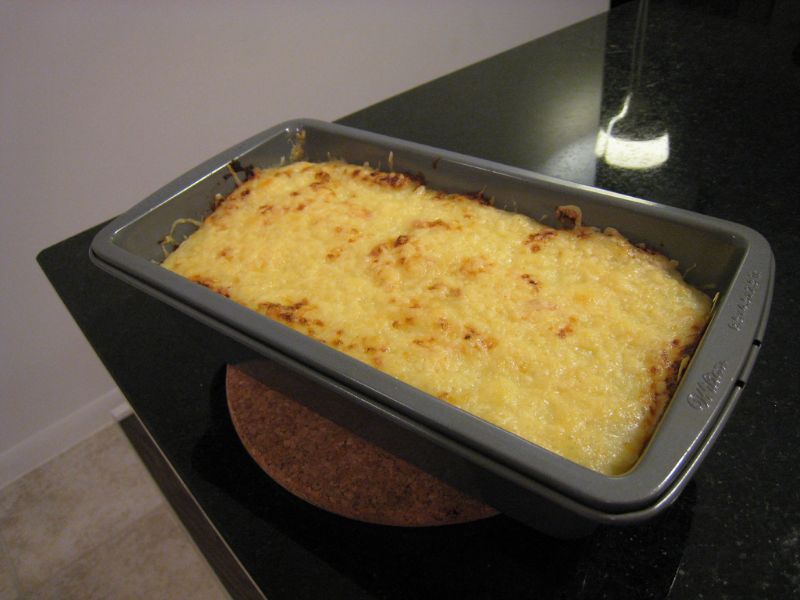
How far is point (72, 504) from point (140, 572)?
400 millimetres

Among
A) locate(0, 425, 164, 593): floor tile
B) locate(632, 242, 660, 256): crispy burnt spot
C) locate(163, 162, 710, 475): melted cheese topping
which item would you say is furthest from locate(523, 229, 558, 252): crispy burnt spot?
locate(0, 425, 164, 593): floor tile

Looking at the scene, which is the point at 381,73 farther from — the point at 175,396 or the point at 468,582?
the point at 468,582

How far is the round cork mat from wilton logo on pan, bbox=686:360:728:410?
0.30 meters

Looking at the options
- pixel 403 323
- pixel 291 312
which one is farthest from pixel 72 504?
pixel 403 323

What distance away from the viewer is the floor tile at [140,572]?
5.49 feet

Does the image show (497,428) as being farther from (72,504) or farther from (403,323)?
(72,504)

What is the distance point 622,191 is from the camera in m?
1.18

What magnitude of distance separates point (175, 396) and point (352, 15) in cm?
183

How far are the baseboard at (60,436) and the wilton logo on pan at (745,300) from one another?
1959 millimetres

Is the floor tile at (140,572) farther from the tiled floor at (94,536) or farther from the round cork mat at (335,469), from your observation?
the round cork mat at (335,469)

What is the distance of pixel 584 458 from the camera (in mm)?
584

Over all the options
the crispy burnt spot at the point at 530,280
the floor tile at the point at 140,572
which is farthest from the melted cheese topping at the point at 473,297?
the floor tile at the point at 140,572

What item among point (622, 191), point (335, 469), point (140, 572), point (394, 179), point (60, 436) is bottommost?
point (140, 572)

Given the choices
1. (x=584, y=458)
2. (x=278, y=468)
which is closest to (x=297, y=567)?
(x=278, y=468)
